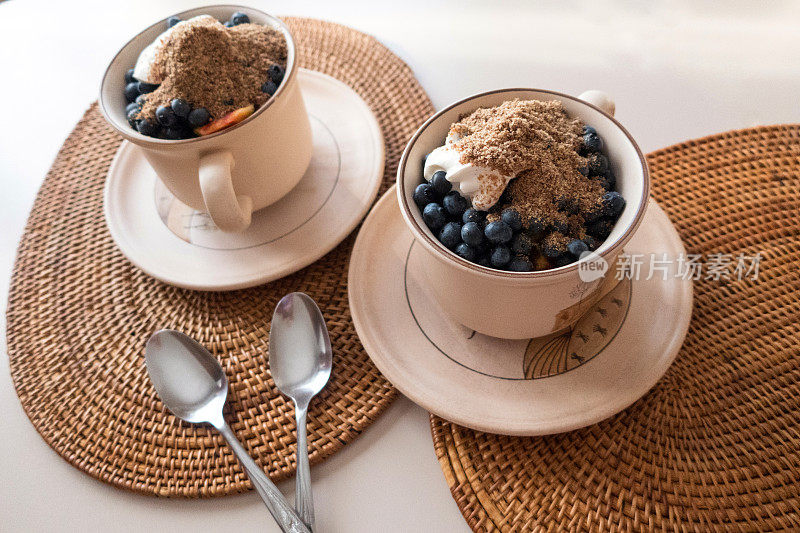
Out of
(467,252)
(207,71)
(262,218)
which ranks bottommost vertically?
(262,218)

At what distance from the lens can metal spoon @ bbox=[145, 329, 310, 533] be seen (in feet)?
2.32

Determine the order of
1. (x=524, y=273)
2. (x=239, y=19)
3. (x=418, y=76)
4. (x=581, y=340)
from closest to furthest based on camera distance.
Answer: (x=524, y=273), (x=581, y=340), (x=239, y=19), (x=418, y=76)

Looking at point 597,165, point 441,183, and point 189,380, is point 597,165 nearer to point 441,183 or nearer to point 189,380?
point 441,183

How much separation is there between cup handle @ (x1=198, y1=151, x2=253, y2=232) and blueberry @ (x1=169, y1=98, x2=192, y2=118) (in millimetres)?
54

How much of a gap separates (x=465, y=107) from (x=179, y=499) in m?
0.54

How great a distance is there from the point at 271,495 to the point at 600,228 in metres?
0.43

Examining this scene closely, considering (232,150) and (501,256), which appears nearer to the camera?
(501,256)

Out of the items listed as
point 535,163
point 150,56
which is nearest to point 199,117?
point 150,56

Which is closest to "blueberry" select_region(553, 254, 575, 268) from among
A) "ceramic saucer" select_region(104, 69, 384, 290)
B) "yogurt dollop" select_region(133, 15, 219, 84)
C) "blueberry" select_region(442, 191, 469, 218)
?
"blueberry" select_region(442, 191, 469, 218)

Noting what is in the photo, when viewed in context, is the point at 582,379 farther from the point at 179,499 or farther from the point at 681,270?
the point at 179,499

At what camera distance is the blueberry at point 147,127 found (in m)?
0.72

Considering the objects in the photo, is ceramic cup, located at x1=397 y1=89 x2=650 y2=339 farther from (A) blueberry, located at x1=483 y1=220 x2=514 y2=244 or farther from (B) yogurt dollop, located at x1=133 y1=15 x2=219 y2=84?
(B) yogurt dollop, located at x1=133 y1=15 x2=219 y2=84

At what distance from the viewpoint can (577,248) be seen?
1.88ft

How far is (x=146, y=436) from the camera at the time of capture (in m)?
0.72
